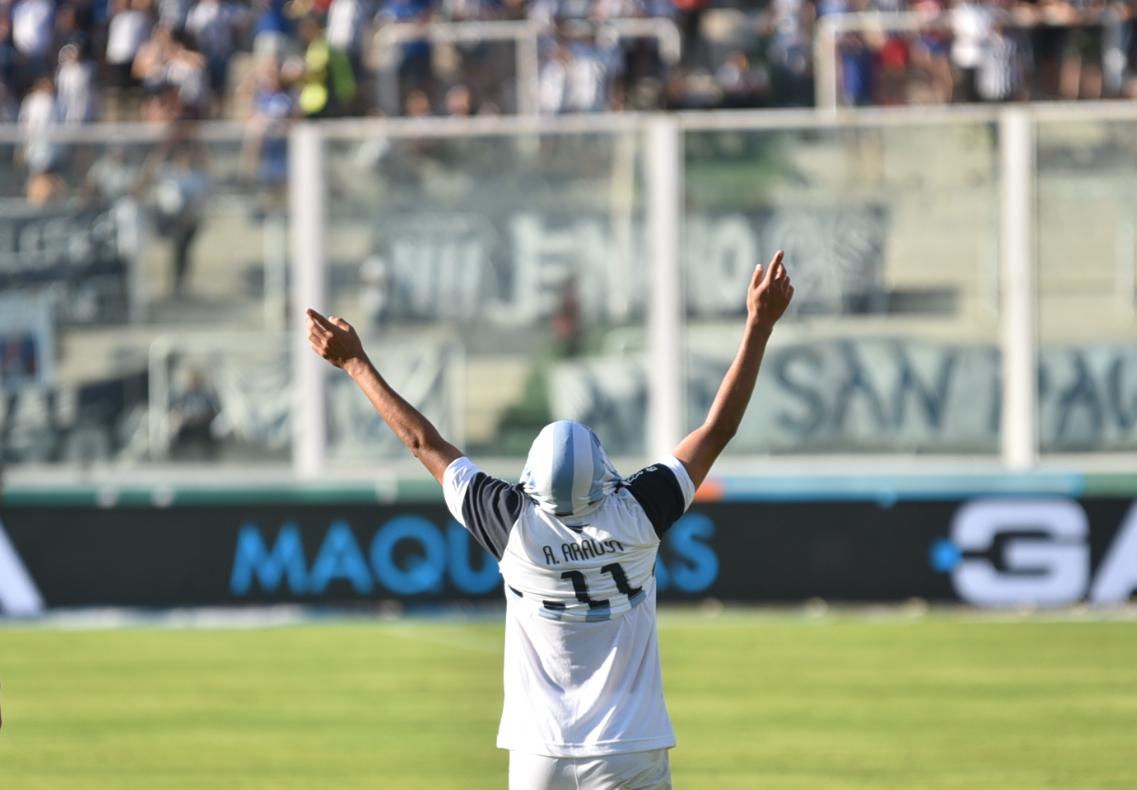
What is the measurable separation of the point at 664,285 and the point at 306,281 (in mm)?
3643

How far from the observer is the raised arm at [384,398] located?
22.2 feet

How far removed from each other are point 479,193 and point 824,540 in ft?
16.3

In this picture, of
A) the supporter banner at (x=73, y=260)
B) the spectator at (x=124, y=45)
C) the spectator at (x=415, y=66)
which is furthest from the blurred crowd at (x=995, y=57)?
the spectator at (x=124, y=45)

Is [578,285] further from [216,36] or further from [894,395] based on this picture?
[216,36]

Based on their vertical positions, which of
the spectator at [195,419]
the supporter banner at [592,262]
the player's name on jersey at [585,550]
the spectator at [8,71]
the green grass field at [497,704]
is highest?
the spectator at [8,71]

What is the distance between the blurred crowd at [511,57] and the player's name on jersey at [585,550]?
17764 millimetres

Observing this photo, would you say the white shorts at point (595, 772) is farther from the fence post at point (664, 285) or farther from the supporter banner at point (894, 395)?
the fence post at point (664, 285)

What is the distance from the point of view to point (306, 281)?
70.0 feet

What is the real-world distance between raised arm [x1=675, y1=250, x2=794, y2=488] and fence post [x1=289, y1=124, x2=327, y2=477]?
48.0 ft

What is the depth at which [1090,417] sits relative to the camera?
808 inches

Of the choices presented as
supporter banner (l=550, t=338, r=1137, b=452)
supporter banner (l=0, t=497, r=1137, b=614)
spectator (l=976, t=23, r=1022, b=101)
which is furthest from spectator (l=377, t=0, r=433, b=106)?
spectator (l=976, t=23, r=1022, b=101)

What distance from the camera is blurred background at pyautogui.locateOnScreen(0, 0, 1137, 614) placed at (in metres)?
20.3

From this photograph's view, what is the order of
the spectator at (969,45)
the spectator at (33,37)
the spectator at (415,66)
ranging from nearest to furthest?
the spectator at (969,45)
the spectator at (415,66)
the spectator at (33,37)

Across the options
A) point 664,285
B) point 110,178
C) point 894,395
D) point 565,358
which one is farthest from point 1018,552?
point 110,178
